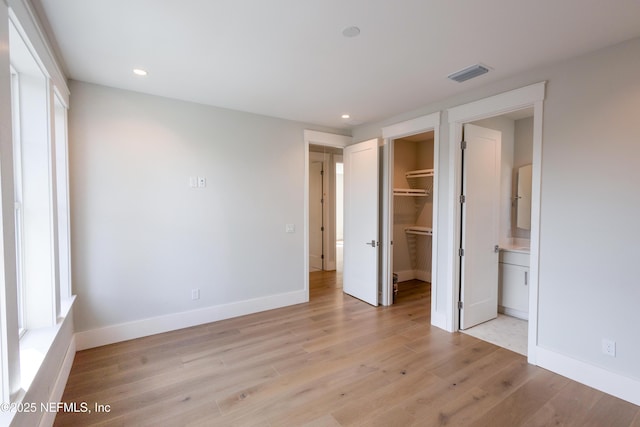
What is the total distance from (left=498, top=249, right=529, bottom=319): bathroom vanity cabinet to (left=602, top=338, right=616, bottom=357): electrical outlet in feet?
4.58

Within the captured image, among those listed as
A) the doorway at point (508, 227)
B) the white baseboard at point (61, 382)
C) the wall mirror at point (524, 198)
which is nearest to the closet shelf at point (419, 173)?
the doorway at point (508, 227)

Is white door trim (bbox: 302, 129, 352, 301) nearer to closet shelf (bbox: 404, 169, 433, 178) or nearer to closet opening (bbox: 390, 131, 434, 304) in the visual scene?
closet opening (bbox: 390, 131, 434, 304)

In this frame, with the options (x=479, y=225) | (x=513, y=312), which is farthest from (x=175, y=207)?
(x=513, y=312)

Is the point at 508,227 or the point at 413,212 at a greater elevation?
the point at 413,212

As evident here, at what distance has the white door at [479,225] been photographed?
332 centimetres

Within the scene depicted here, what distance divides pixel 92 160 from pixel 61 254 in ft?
3.08

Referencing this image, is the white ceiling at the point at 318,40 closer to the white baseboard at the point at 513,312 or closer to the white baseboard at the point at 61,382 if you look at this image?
the white baseboard at the point at 61,382

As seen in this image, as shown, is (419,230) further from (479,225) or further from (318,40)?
(318,40)

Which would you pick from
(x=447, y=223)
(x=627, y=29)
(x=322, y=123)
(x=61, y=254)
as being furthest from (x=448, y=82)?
(x=61, y=254)

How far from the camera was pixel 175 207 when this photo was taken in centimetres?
336

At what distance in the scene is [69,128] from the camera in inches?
110

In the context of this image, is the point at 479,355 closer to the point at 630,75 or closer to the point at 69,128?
the point at 630,75

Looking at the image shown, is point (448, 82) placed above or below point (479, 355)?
above

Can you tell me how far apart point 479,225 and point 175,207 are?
11.6 feet
